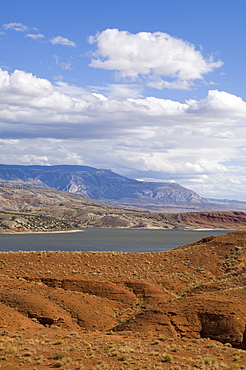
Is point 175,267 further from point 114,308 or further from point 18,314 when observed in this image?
point 18,314

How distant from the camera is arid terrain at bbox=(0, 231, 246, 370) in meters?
26.4

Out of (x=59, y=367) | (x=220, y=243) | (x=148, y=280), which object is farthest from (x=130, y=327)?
(x=220, y=243)

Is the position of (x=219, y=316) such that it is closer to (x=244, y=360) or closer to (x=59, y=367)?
(x=244, y=360)

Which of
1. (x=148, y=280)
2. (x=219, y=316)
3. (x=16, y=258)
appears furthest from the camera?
(x=16, y=258)

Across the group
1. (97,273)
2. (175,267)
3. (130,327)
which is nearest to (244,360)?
(130,327)

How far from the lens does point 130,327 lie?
Answer: 36.2 m

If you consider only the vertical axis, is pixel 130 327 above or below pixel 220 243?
below

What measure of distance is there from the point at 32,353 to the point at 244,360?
503 inches

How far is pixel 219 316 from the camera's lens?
117 ft

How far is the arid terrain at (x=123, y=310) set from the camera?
2642 cm

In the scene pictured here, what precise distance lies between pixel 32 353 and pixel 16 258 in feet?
111

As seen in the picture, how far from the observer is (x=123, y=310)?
44031mm

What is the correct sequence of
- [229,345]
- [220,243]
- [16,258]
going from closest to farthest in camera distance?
[229,345], [16,258], [220,243]

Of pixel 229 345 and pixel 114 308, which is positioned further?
pixel 114 308
